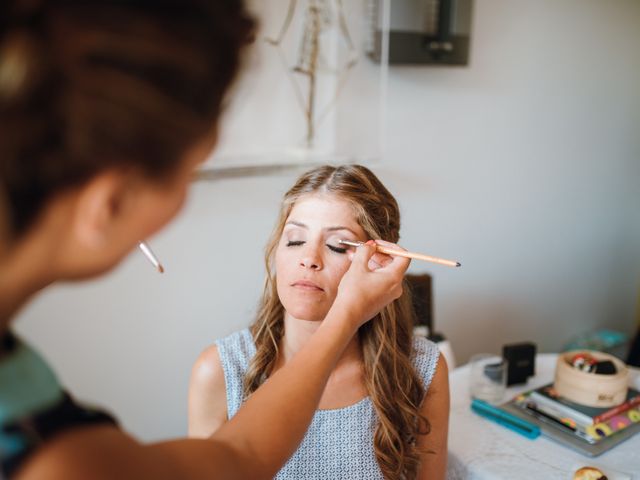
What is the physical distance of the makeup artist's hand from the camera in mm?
893

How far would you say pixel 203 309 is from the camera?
2.13 m

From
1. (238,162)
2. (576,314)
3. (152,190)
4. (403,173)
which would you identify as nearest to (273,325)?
(238,162)

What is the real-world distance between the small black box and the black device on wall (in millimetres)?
1169

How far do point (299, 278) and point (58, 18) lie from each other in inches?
33.7

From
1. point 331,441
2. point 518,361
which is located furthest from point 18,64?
point 518,361

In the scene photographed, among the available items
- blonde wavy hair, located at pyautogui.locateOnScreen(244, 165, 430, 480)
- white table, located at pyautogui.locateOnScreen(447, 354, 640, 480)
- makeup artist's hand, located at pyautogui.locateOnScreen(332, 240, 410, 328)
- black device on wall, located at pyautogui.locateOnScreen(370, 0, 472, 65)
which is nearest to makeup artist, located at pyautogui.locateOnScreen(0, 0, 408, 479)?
makeup artist's hand, located at pyautogui.locateOnScreen(332, 240, 410, 328)

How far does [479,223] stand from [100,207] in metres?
2.60

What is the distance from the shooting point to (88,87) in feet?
1.49

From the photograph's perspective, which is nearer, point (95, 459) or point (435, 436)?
point (95, 459)

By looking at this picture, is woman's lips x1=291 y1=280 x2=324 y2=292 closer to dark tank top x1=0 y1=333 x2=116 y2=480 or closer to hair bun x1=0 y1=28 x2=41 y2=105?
dark tank top x1=0 y1=333 x2=116 y2=480

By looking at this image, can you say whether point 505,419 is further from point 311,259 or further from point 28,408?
point 28,408

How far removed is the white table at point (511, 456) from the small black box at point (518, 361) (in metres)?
0.24

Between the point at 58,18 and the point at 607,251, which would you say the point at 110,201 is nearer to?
the point at 58,18

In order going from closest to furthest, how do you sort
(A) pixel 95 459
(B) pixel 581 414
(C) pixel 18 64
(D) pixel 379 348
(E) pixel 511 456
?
(C) pixel 18 64 < (A) pixel 95 459 < (D) pixel 379 348 < (E) pixel 511 456 < (B) pixel 581 414
